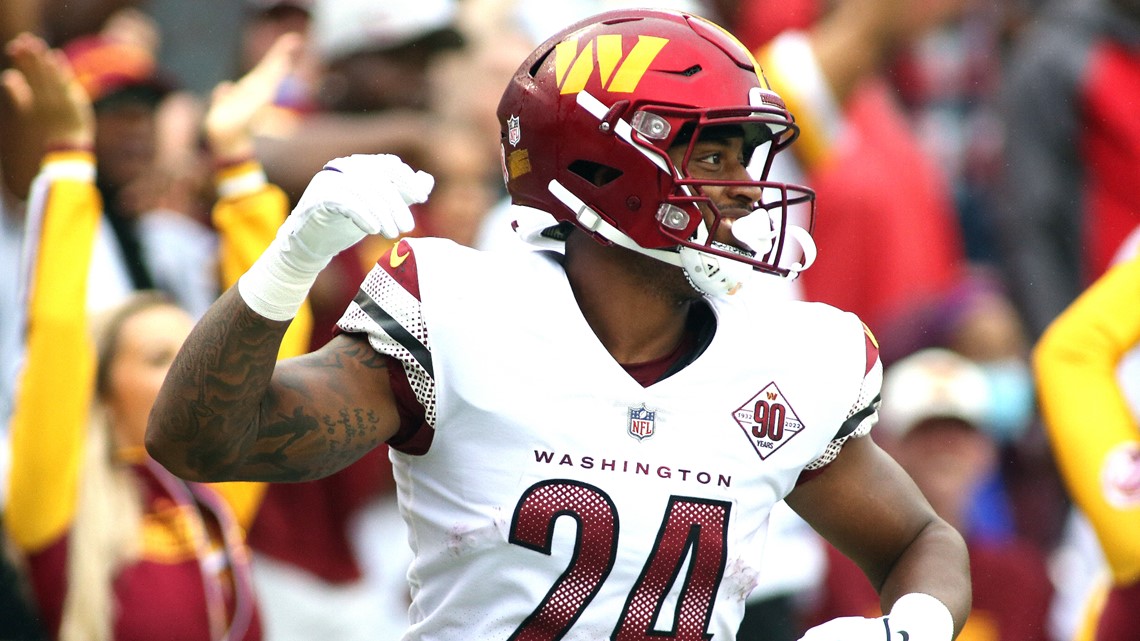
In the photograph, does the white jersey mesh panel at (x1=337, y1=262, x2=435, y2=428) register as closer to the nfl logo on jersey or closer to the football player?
the football player

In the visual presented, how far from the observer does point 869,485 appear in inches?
119

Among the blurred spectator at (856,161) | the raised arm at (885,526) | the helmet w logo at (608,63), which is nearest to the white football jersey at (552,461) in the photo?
the raised arm at (885,526)

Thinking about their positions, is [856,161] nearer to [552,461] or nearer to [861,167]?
[861,167]

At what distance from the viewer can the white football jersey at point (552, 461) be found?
2.68 meters

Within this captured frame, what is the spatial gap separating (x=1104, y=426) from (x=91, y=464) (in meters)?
2.62

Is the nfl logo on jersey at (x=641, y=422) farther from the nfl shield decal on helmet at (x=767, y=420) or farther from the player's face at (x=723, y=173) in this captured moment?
the player's face at (x=723, y=173)

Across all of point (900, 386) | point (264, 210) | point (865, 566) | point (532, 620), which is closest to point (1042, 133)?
point (900, 386)

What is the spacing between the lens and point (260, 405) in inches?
99.0

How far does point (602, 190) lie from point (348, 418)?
593 mm

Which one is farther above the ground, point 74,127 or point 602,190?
point 602,190

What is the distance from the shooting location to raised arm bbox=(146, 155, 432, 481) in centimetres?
243

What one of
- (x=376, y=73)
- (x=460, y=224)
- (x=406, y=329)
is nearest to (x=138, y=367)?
(x=460, y=224)

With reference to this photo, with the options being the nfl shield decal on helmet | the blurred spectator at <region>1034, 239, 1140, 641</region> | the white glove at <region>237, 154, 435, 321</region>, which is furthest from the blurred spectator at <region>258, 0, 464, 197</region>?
the white glove at <region>237, 154, 435, 321</region>

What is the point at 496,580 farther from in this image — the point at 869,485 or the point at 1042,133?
the point at 1042,133
